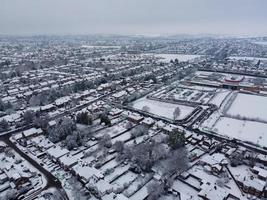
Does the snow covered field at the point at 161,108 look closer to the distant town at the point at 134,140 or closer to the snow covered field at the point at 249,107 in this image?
the distant town at the point at 134,140

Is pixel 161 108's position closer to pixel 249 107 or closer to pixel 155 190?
pixel 249 107

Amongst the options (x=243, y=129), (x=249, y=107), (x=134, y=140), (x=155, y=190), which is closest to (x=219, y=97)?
(x=249, y=107)

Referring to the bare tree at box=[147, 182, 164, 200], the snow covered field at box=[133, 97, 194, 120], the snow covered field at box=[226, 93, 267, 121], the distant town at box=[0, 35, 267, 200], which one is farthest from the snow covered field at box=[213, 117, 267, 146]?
the bare tree at box=[147, 182, 164, 200]

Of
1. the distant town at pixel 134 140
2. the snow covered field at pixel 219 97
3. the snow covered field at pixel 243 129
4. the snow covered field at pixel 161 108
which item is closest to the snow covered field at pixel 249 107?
the distant town at pixel 134 140

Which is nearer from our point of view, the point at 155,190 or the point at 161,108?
the point at 155,190

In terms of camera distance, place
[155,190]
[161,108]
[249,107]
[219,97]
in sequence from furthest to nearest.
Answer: [219,97]
[249,107]
[161,108]
[155,190]

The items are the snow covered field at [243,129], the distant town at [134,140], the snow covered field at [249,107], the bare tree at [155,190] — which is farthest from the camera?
the snow covered field at [249,107]
